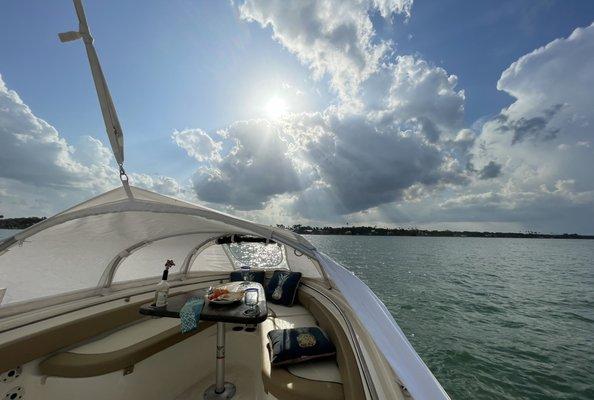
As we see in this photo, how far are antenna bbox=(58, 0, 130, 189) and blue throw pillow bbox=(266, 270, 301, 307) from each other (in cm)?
405

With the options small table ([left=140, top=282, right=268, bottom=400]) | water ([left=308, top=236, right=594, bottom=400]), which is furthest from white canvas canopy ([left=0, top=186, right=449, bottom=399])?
water ([left=308, top=236, right=594, bottom=400])

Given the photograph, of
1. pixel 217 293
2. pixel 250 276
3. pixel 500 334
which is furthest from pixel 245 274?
pixel 500 334

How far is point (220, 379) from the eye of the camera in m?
3.69

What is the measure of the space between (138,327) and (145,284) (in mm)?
1117

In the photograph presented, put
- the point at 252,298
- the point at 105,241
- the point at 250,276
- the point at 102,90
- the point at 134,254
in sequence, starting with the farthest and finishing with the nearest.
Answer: the point at 250,276 → the point at 134,254 → the point at 105,241 → the point at 252,298 → the point at 102,90

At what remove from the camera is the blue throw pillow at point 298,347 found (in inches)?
124

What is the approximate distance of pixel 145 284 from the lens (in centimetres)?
523

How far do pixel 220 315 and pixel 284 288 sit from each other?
2.84 metres

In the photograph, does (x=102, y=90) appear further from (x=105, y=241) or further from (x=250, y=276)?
(x=250, y=276)

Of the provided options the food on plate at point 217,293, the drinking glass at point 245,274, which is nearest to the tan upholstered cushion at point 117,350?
the food on plate at point 217,293

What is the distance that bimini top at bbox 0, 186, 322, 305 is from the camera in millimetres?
2480

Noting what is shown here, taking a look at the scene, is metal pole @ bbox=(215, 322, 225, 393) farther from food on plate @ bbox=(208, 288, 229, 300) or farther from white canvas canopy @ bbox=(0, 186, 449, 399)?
white canvas canopy @ bbox=(0, 186, 449, 399)

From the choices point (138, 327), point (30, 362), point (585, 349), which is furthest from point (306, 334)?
point (585, 349)

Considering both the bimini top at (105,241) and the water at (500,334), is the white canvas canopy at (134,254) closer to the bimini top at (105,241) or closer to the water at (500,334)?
the bimini top at (105,241)
